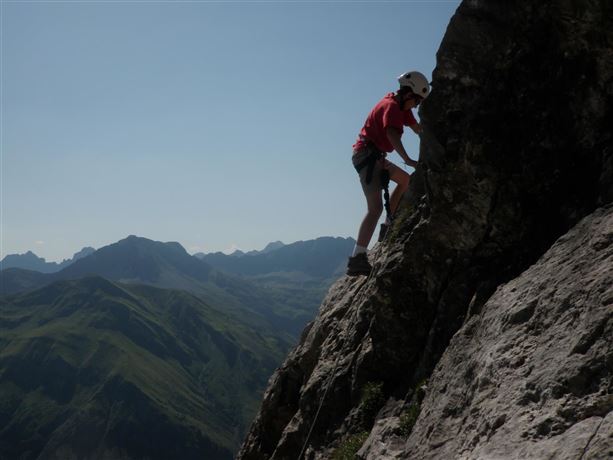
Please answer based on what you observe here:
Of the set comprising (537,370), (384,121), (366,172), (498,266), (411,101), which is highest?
(411,101)

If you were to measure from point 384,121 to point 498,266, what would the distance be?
465 cm

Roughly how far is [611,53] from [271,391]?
13678 mm

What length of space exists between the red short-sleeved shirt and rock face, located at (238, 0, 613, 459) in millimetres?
1653

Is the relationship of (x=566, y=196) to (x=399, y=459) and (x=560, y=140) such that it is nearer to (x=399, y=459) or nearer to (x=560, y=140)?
(x=560, y=140)

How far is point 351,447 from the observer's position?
409 inches

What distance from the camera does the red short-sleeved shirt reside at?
40.3ft

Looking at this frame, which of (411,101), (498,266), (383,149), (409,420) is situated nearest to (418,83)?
(411,101)

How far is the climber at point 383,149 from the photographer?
1227 cm

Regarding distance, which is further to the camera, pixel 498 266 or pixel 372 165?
pixel 372 165

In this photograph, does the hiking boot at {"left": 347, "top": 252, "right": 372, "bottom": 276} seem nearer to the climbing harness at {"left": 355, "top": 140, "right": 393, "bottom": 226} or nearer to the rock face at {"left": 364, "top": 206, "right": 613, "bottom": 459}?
the climbing harness at {"left": 355, "top": 140, "right": 393, "bottom": 226}

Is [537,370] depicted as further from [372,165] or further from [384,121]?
[372,165]

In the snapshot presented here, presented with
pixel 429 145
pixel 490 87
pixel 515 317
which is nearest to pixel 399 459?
pixel 515 317

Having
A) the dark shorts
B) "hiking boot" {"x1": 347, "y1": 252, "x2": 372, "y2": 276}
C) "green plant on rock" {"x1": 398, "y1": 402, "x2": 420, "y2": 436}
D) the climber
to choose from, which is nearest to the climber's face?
the climber

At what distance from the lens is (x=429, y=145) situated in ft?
35.0
